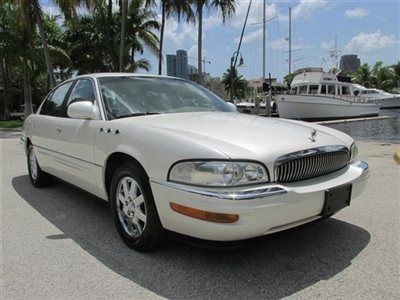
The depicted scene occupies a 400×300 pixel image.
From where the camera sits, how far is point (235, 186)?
268 cm

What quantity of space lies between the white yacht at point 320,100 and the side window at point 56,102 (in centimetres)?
2464

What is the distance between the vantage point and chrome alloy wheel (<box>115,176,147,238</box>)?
10.8 ft

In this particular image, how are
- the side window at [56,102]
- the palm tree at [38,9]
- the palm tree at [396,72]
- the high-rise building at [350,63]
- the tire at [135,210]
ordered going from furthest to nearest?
the high-rise building at [350,63]
the palm tree at [396,72]
the palm tree at [38,9]
the side window at [56,102]
the tire at [135,210]

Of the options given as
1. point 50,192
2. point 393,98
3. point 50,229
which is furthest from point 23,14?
point 393,98

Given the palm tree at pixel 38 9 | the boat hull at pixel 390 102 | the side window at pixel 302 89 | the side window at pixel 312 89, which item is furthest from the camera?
the boat hull at pixel 390 102

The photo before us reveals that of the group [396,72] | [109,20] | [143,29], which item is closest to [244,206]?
[109,20]

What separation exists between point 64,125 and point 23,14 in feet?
55.9

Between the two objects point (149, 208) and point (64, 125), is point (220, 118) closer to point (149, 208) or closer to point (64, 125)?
point (149, 208)

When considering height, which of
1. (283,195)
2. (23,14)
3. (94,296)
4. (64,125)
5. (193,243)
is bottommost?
(94,296)

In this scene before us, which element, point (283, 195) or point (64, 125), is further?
point (64, 125)

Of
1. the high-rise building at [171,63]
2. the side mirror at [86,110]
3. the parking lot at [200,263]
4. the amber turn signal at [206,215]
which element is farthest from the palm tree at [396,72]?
the amber turn signal at [206,215]

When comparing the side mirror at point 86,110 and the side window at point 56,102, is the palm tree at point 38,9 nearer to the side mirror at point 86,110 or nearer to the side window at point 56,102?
the side window at point 56,102

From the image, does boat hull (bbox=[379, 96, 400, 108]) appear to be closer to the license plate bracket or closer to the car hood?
the car hood

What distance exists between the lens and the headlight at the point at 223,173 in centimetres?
268
